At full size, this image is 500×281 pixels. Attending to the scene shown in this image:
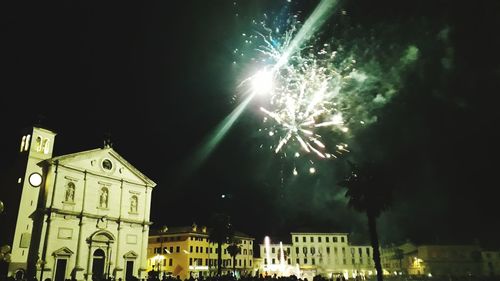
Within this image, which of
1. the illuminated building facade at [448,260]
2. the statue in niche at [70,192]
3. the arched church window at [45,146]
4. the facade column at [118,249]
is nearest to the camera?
the arched church window at [45,146]

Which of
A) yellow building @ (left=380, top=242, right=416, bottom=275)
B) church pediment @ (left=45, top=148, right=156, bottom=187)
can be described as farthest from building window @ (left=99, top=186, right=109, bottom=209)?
yellow building @ (left=380, top=242, right=416, bottom=275)

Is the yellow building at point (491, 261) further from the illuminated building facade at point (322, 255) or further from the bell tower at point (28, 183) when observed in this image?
the bell tower at point (28, 183)

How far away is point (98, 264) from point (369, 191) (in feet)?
98.9

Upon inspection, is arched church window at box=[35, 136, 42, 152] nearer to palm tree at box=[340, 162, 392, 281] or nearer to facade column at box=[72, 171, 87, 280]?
facade column at box=[72, 171, 87, 280]

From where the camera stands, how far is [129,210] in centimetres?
4666

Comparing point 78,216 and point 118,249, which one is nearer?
point 78,216

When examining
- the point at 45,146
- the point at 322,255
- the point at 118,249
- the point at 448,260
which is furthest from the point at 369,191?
the point at 448,260

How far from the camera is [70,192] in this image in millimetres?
40906

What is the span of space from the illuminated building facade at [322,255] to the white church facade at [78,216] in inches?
2254

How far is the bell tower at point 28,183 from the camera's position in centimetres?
3597

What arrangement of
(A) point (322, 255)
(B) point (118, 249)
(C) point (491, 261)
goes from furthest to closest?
1. (A) point (322, 255)
2. (C) point (491, 261)
3. (B) point (118, 249)

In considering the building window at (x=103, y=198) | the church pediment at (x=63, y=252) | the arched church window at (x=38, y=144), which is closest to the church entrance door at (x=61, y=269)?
the church pediment at (x=63, y=252)

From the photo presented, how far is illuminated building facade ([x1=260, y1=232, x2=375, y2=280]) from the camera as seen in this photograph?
97.6 meters

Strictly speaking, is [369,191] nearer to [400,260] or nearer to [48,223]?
[48,223]
